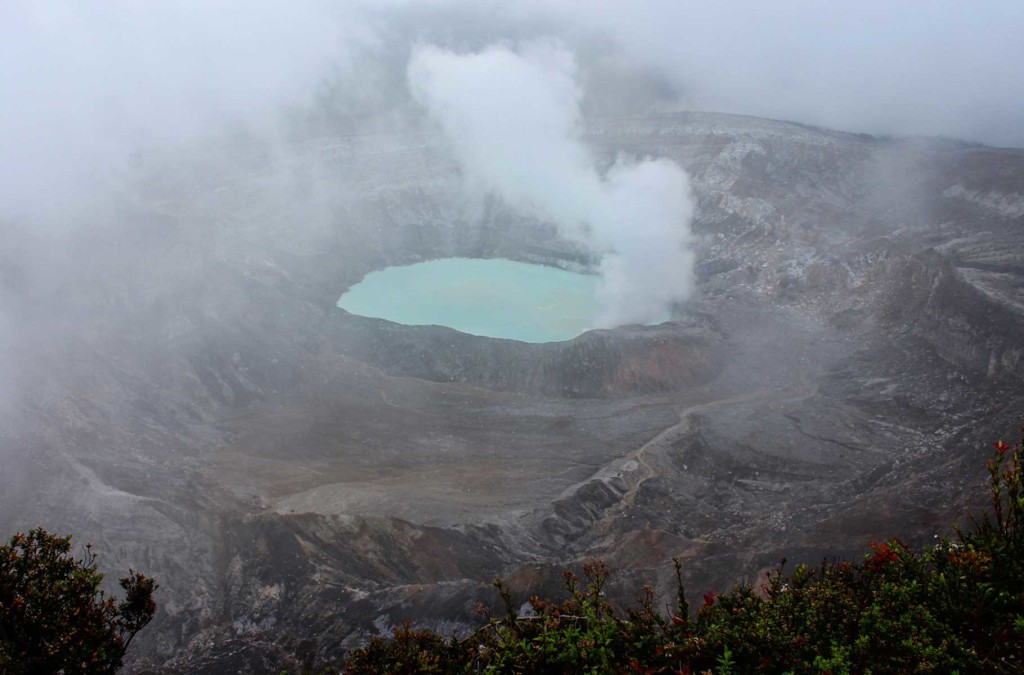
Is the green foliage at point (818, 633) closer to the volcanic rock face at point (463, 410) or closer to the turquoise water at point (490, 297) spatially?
the volcanic rock face at point (463, 410)

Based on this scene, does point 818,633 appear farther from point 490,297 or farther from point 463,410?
point 490,297

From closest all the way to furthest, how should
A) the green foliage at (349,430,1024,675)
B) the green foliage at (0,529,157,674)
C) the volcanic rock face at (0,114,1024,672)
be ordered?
the green foliage at (349,430,1024,675) → the green foliage at (0,529,157,674) → the volcanic rock face at (0,114,1024,672)

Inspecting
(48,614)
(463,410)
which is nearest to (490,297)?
(463,410)

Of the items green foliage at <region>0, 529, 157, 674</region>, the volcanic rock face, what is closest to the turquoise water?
the volcanic rock face

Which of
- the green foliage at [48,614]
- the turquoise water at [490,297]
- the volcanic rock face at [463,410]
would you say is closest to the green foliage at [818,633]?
the green foliage at [48,614]

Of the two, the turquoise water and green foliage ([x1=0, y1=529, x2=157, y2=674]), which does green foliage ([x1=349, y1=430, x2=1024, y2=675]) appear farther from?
the turquoise water
